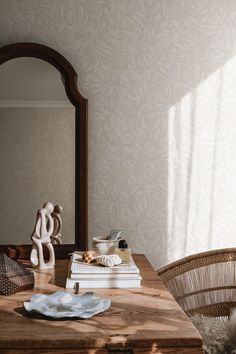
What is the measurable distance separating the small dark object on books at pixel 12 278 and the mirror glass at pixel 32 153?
0.58 m

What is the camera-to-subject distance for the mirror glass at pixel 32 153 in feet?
7.13

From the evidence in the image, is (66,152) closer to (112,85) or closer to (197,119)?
(112,85)

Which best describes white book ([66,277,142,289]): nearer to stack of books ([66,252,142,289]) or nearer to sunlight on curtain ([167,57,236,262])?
stack of books ([66,252,142,289])

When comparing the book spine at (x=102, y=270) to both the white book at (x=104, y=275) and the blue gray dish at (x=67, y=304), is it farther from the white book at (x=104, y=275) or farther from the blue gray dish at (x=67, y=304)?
the blue gray dish at (x=67, y=304)

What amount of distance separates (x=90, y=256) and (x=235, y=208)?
2.95 ft

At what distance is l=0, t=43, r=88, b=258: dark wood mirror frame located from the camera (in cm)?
219

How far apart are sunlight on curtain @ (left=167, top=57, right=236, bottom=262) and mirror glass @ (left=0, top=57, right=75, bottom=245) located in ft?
1.68

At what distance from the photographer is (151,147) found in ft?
7.52

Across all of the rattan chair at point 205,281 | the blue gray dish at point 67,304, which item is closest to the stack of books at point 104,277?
the blue gray dish at point 67,304

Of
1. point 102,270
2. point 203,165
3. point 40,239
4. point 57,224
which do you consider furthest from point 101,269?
point 203,165

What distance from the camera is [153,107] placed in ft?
7.50

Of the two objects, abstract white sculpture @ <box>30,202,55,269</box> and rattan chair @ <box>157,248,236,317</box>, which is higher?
abstract white sculpture @ <box>30,202,55,269</box>

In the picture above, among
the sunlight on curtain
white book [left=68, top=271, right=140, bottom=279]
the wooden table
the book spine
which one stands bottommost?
the wooden table

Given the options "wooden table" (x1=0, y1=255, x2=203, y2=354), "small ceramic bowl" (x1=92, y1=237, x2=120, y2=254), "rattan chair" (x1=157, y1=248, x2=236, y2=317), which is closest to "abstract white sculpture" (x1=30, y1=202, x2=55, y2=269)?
"small ceramic bowl" (x1=92, y1=237, x2=120, y2=254)
